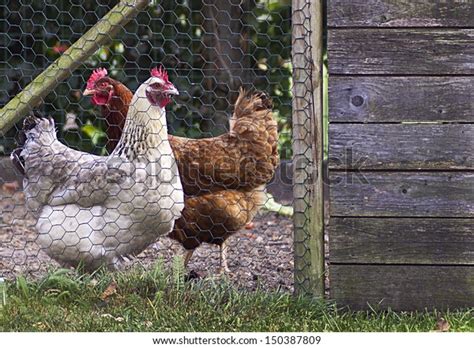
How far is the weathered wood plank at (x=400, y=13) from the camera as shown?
10.8 feet

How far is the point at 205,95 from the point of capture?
5.32 m

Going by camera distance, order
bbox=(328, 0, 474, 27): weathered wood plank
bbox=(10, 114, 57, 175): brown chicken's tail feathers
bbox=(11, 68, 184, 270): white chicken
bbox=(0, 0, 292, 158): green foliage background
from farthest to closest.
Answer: bbox=(0, 0, 292, 158): green foliage background → bbox=(10, 114, 57, 175): brown chicken's tail feathers → bbox=(11, 68, 184, 270): white chicken → bbox=(328, 0, 474, 27): weathered wood plank

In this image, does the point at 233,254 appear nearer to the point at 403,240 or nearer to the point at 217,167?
the point at 217,167

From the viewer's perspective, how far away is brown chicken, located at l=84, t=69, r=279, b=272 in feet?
13.5

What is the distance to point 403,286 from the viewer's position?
11.2 feet

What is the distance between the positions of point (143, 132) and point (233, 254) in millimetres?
1032

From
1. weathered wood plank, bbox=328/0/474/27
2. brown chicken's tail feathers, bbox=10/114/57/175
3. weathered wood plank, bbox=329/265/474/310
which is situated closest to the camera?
weathered wood plank, bbox=328/0/474/27

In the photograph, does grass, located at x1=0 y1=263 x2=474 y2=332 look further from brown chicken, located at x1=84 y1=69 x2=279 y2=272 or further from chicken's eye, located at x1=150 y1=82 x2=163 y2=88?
chicken's eye, located at x1=150 y1=82 x2=163 y2=88

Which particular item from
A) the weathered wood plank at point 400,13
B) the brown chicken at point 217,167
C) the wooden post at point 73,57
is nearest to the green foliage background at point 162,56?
the brown chicken at point 217,167

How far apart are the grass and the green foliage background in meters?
1.63

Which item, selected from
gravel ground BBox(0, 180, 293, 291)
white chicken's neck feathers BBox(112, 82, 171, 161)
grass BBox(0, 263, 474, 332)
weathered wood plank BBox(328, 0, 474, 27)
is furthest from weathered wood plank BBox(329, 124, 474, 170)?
white chicken's neck feathers BBox(112, 82, 171, 161)

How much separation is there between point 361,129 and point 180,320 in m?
0.91

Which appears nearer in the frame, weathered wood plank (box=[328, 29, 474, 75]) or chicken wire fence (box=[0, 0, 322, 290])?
weathered wood plank (box=[328, 29, 474, 75])
